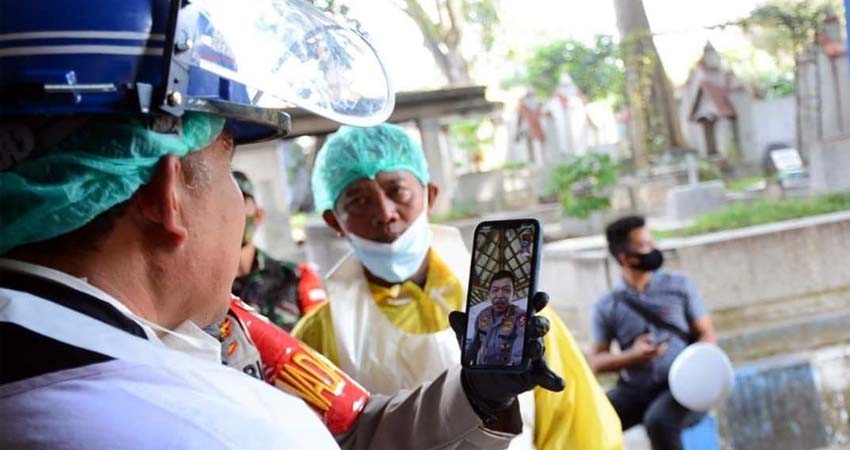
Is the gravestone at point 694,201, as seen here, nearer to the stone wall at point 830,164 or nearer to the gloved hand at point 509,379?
the stone wall at point 830,164

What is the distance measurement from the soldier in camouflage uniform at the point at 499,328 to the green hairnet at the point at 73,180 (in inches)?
24.4

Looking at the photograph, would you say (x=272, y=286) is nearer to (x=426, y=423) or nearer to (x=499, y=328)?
(x=426, y=423)

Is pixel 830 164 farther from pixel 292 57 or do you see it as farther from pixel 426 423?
pixel 292 57

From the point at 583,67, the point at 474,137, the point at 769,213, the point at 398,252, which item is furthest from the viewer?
the point at 474,137

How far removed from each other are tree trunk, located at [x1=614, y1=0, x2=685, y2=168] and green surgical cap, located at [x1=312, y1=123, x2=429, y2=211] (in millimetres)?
12655

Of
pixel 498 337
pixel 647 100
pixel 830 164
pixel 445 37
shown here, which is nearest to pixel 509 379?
pixel 498 337

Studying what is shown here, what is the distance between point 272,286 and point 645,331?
5.39 feet

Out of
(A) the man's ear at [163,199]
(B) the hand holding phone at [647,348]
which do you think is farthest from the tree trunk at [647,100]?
(A) the man's ear at [163,199]

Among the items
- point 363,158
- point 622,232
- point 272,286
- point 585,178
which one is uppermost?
point 363,158

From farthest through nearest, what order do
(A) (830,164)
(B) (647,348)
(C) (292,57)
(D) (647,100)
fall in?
(D) (647,100) → (A) (830,164) → (B) (647,348) → (C) (292,57)

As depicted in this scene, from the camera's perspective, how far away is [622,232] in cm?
406

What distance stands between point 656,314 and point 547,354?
6.94 ft

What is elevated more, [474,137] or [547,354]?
[547,354]

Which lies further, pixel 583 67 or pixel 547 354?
pixel 583 67
